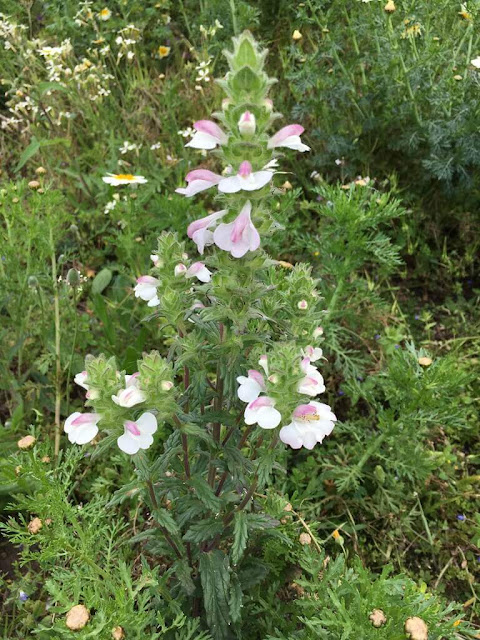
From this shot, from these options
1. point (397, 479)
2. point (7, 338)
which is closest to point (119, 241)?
point (7, 338)

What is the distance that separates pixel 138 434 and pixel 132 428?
0.02m

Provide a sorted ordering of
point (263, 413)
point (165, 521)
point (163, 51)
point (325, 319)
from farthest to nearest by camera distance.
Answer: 1. point (163, 51)
2. point (325, 319)
3. point (165, 521)
4. point (263, 413)

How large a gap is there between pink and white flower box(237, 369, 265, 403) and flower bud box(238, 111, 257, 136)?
1.72ft

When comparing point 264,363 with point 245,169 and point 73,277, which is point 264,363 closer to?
point 245,169

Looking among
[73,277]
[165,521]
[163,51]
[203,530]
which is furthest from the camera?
[163,51]

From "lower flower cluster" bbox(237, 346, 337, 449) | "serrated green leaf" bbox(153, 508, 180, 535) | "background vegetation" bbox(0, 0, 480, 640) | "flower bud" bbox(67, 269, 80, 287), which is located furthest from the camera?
"flower bud" bbox(67, 269, 80, 287)

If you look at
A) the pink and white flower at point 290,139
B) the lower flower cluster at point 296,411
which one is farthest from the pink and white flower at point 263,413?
the pink and white flower at point 290,139

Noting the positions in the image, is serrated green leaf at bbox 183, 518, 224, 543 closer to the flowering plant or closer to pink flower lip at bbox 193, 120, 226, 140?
the flowering plant

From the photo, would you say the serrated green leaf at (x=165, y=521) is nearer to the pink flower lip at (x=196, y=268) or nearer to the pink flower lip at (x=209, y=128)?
the pink flower lip at (x=196, y=268)

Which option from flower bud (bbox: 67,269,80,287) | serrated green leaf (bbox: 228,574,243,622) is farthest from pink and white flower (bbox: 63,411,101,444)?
flower bud (bbox: 67,269,80,287)

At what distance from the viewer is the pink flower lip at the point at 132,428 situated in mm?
1178

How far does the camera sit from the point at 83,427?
119 centimetres

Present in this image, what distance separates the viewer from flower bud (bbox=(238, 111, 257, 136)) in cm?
106

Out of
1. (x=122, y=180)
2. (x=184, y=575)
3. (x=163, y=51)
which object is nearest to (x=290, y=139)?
(x=184, y=575)
